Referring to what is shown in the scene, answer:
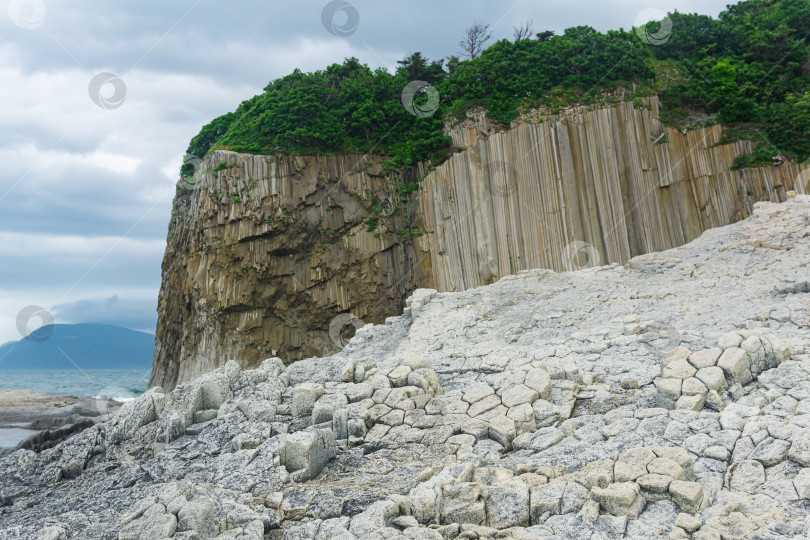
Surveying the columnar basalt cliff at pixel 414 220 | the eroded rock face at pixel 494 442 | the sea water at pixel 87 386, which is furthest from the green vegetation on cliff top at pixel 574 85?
the sea water at pixel 87 386

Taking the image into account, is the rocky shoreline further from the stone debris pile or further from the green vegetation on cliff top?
the stone debris pile

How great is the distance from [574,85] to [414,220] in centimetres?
833

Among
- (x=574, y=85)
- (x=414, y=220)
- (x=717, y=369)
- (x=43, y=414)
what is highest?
(x=574, y=85)

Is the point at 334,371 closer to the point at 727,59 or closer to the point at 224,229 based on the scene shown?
the point at 224,229

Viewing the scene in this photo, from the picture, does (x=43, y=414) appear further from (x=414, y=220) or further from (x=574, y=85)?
(x=574, y=85)

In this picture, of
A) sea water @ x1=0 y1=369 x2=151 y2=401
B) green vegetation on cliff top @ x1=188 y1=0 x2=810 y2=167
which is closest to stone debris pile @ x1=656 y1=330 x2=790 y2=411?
green vegetation on cliff top @ x1=188 y1=0 x2=810 y2=167

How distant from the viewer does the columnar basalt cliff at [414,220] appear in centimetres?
1742

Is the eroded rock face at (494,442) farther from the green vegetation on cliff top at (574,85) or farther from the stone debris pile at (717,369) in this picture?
the green vegetation on cliff top at (574,85)

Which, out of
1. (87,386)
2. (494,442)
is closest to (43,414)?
(494,442)

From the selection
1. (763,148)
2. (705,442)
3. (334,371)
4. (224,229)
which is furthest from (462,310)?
(224,229)

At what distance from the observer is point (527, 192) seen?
60.9 feet

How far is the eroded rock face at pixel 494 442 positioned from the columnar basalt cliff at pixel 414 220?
6.15 m

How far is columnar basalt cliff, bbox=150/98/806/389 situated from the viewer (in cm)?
1742

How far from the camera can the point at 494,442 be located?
20.6ft
